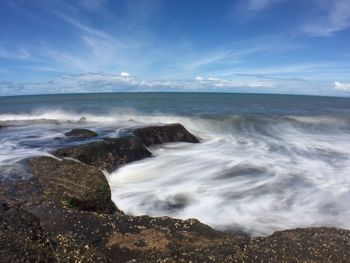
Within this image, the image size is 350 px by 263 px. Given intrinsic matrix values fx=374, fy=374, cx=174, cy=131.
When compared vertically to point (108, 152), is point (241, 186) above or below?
below

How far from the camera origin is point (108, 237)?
446 cm

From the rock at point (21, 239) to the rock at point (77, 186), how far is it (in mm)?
2249

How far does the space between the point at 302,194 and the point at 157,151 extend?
5.72 meters

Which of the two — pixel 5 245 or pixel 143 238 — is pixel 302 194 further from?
pixel 5 245

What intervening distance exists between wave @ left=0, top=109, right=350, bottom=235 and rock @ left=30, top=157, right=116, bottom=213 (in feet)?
2.48

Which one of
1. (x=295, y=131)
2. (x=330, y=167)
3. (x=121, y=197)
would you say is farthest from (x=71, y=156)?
(x=295, y=131)

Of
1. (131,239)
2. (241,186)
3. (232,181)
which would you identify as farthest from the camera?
(232,181)

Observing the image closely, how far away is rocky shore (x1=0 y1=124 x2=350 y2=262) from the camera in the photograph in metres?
3.30

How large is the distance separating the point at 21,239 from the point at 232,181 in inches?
296

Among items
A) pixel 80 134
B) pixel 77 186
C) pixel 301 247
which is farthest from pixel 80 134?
pixel 301 247

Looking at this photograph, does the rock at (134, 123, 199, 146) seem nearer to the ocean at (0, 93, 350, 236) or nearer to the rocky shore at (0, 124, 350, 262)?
the ocean at (0, 93, 350, 236)

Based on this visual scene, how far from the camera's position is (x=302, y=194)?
8984 millimetres

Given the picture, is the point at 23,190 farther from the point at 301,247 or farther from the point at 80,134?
the point at 80,134

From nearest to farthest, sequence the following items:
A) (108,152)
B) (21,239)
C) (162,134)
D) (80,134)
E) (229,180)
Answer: (21,239) → (229,180) → (108,152) → (80,134) → (162,134)
